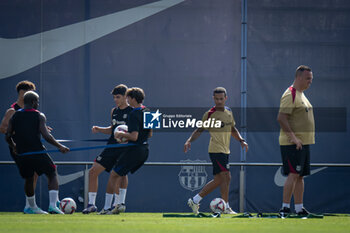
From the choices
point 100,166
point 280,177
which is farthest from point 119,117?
point 280,177

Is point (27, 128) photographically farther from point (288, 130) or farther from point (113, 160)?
point (288, 130)

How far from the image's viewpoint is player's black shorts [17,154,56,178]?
794 cm

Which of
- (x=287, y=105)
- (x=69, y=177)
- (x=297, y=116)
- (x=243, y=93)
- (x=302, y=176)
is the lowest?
(x=69, y=177)

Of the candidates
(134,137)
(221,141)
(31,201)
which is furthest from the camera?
(221,141)

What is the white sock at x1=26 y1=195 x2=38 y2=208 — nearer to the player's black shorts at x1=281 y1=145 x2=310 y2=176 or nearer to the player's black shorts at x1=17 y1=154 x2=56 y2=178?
the player's black shorts at x1=17 y1=154 x2=56 y2=178

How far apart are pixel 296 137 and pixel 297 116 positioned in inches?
9.2

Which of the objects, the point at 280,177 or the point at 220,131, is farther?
the point at 280,177

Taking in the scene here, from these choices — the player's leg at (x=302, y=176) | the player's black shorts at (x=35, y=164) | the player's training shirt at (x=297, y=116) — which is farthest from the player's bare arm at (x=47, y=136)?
the player's leg at (x=302, y=176)

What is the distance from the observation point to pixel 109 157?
8375mm

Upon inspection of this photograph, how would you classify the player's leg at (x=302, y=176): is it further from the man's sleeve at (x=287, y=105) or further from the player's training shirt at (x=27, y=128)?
the player's training shirt at (x=27, y=128)

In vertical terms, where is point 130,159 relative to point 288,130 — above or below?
below

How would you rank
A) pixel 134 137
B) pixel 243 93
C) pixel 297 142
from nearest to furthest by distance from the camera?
pixel 297 142, pixel 134 137, pixel 243 93

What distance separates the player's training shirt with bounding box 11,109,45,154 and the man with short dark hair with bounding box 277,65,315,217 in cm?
274

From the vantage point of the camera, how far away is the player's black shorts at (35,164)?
7.94m
